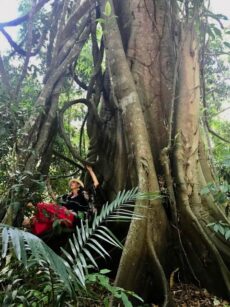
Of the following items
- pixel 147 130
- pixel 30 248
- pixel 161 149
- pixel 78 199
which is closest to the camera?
pixel 30 248

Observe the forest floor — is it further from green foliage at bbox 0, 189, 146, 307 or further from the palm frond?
the palm frond

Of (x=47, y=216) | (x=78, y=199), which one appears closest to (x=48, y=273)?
(x=47, y=216)

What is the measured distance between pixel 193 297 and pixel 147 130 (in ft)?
5.70

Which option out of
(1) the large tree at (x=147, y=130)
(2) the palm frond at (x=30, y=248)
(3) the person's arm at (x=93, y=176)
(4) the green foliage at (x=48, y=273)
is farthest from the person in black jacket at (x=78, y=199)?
(2) the palm frond at (x=30, y=248)

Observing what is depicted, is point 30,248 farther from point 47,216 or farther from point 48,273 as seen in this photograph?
point 47,216

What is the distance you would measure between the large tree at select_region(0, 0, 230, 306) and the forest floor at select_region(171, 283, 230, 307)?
2.6 inches

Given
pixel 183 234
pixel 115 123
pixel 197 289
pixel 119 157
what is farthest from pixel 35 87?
pixel 197 289

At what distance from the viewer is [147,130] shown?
4.15 m

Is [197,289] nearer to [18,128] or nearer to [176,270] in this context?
[176,270]

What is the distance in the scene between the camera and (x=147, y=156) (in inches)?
141

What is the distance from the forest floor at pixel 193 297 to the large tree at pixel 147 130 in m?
0.07

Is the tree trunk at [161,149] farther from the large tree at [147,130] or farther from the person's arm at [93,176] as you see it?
the person's arm at [93,176]

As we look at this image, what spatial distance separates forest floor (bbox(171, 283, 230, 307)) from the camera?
3117mm

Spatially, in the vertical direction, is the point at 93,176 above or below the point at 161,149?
below
